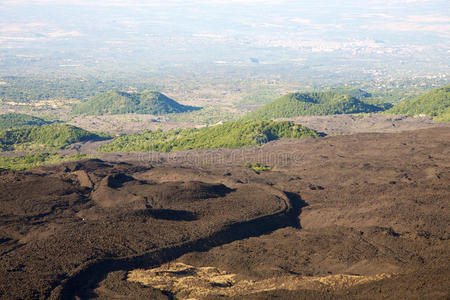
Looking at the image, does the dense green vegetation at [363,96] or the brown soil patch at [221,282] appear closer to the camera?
the brown soil patch at [221,282]

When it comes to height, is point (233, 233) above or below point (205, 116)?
above

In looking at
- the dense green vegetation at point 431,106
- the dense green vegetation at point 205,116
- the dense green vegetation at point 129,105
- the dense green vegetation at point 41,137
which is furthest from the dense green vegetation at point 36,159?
the dense green vegetation at point 431,106

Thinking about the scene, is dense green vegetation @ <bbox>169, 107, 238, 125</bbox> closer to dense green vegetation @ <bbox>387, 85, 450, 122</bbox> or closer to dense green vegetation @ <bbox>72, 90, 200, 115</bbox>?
dense green vegetation @ <bbox>72, 90, 200, 115</bbox>

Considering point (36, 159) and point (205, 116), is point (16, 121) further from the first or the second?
point (205, 116)

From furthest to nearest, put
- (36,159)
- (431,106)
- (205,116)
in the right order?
1. (205,116)
2. (431,106)
3. (36,159)

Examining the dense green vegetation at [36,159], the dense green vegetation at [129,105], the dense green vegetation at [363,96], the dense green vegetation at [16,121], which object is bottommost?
the dense green vegetation at [36,159]

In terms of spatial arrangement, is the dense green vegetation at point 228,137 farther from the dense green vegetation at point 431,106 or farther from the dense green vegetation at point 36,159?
the dense green vegetation at point 431,106

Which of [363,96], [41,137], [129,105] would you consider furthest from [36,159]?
[363,96]
